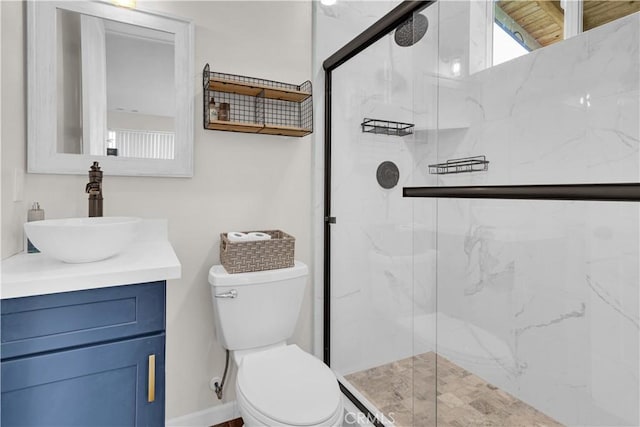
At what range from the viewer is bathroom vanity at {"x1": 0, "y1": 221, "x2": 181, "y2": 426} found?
81 centimetres

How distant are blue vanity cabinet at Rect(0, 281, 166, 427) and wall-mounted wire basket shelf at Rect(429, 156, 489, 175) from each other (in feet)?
3.85

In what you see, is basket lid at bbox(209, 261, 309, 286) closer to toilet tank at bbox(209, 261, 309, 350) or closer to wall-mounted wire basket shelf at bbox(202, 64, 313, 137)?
toilet tank at bbox(209, 261, 309, 350)

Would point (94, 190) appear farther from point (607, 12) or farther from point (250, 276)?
point (607, 12)

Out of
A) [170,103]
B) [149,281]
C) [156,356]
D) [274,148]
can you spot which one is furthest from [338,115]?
[156,356]

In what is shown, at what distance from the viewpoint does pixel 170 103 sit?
155cm

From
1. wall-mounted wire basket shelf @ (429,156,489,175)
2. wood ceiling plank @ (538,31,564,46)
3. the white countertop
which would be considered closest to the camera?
the white countertop

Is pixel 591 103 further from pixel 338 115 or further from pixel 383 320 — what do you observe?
pixel 383 320

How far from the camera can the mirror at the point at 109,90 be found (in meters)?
1.32

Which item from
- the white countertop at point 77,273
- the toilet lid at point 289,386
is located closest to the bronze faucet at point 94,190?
the white countertop at point 77,273

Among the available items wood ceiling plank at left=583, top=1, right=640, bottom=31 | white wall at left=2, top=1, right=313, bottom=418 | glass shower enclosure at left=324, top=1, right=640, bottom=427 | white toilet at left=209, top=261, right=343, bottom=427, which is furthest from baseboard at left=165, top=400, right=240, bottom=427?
wood ceiling plank at left=583, top=1, right=640, bottom=31

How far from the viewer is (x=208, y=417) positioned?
5.48 feet

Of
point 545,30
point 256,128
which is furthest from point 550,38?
point 256,128

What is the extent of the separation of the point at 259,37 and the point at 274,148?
58 cm

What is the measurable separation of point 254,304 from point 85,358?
704 mm
